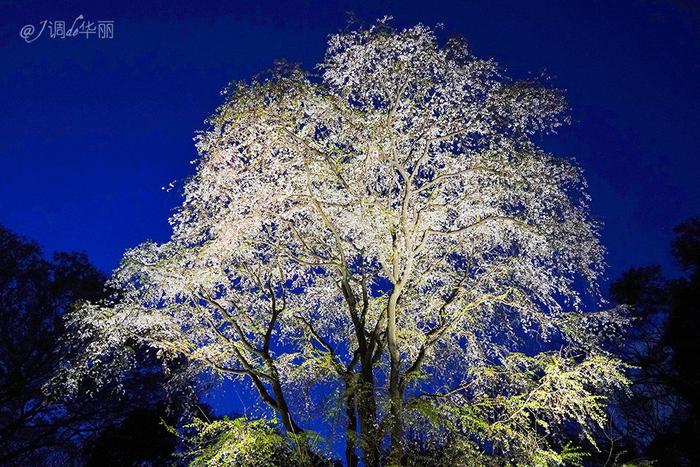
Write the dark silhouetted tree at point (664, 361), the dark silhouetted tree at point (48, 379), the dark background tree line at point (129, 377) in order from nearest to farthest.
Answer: the dark silhouetted tree at point (664, 361) → the dark background tree line at point (129, 377) → the dark silhouetted tree at point (48, 379)

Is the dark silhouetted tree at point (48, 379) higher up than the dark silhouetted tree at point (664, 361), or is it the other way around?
the dark silhouetted tree at point (48, 379)

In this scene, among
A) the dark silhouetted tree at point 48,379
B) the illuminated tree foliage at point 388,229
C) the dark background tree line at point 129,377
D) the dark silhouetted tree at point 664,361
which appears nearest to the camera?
the illuminated tree foliage at point 388,229

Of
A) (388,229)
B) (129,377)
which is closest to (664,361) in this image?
(388,229)

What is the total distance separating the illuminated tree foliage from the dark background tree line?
355 cm

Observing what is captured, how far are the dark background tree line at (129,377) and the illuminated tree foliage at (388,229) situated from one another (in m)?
3.55

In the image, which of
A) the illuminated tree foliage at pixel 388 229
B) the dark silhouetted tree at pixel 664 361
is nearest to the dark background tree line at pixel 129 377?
the dark silhouetted tree at pixel 664 361

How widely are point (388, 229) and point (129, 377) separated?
10726mm

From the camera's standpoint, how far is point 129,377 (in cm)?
1520

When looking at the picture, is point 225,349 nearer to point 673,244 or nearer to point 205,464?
point 205,464

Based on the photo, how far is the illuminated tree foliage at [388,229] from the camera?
716 cm

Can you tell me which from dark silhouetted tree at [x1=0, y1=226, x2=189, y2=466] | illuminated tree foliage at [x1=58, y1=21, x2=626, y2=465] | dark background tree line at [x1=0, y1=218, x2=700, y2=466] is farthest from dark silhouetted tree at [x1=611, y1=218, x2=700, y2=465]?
dark silhouetted tree at [x1=0, y1=226, x2=189, y2=466]

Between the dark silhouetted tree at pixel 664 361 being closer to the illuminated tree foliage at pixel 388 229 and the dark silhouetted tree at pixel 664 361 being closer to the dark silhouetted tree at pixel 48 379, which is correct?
the illuminated tree foliage at pixel 388 229

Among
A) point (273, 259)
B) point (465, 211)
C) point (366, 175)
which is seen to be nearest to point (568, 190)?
point (465, 211)

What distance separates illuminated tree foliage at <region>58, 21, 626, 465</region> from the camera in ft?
23.5
